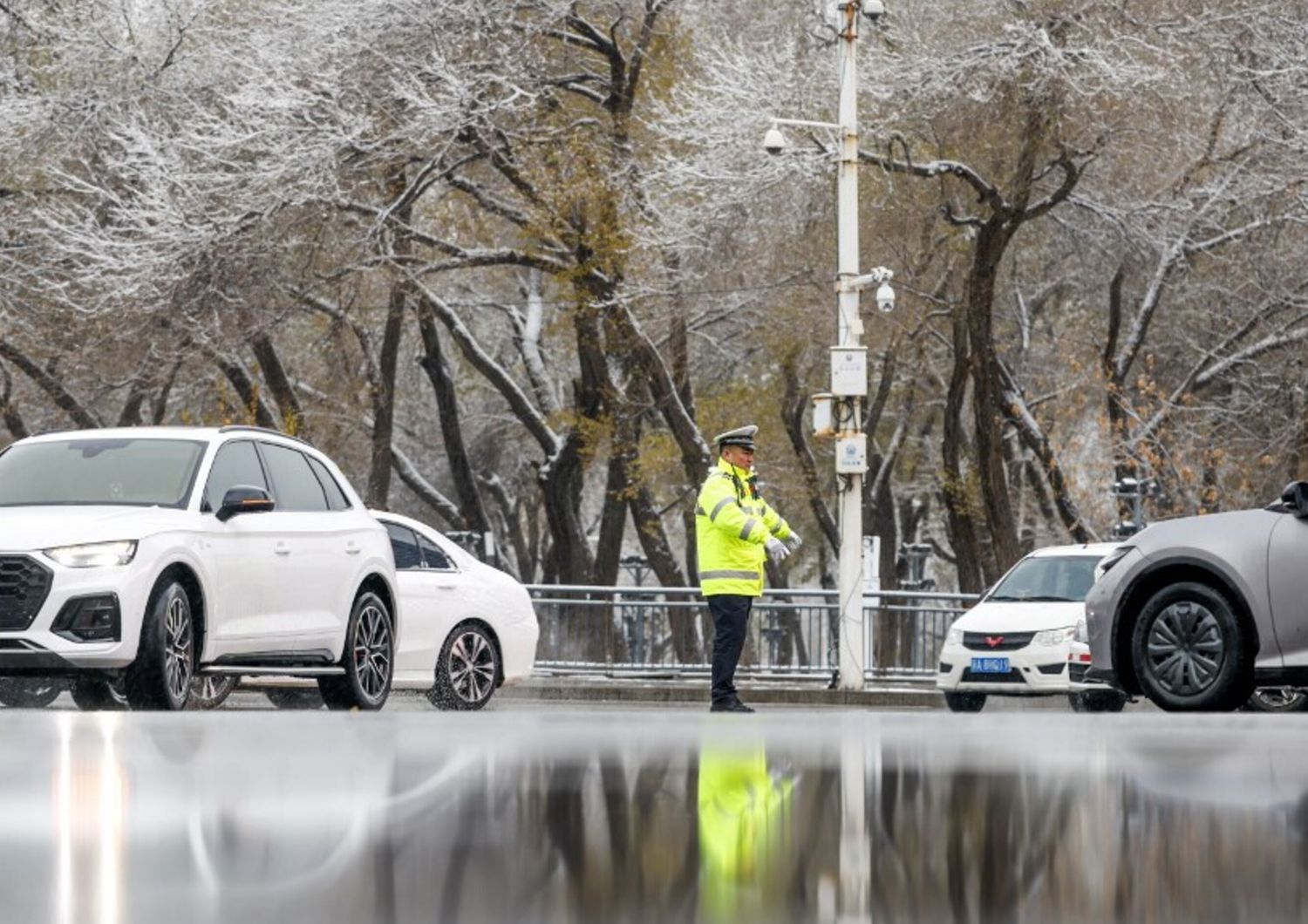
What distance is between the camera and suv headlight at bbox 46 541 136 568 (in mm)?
13789

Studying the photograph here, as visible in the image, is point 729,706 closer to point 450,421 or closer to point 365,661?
point 365,661

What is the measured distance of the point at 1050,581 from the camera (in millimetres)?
25031

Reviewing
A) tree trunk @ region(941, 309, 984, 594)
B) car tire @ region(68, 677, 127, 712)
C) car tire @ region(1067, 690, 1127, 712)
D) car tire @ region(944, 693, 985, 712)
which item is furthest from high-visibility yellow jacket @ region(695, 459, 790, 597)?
tree trunk @ region(941, 309, 984, 594)

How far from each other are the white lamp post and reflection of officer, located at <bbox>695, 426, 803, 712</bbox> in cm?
918

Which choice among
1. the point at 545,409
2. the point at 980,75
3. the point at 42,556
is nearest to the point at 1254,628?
the point at 42,556

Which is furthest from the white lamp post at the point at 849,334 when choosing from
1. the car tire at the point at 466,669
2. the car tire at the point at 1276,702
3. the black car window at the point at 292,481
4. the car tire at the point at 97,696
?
the car tire at the point at 97,696

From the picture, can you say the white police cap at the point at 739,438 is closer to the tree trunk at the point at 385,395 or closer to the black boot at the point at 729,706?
the black boot at the point at 729,706

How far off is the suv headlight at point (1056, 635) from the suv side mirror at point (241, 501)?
427 inches

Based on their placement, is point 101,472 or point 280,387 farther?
point 280,387

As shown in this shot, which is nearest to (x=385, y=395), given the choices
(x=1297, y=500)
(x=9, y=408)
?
(x=9, y=408)

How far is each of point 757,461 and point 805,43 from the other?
11207mm

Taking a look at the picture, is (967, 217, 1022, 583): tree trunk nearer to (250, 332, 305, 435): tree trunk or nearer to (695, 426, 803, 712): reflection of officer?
(250, 332, 305, 435): tree trunk

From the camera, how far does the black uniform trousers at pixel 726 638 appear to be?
17.3 meters

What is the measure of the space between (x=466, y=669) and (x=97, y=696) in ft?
12.4
